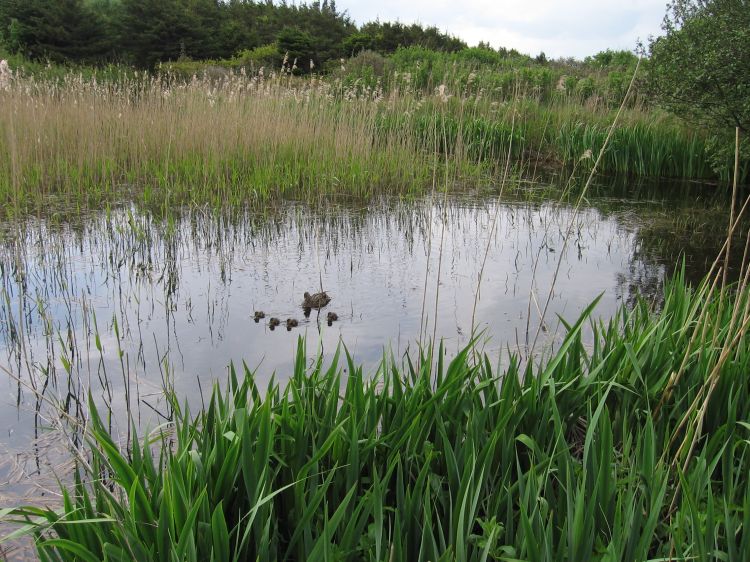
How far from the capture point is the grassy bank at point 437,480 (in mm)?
1747

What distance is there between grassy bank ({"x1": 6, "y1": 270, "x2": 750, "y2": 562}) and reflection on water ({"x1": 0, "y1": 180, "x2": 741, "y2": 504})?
52cm

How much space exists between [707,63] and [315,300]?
697 centimetres

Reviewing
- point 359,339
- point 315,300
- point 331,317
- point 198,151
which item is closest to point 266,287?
point 315,300

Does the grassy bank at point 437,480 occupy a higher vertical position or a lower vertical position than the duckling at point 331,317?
higher

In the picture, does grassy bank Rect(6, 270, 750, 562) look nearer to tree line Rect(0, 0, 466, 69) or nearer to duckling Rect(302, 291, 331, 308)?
duckling Rect(302, 291, 331, 308)

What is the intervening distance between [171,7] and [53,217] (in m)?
24.5

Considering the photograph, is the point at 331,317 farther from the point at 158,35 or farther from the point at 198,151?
the point at 158,35

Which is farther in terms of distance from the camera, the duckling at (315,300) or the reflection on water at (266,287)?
the duckling at (315,300)

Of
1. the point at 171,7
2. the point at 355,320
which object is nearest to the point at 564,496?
the point at 355,320

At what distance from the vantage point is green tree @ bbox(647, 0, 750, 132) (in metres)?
8.46

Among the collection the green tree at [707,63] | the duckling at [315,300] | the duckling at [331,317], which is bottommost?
the duckling at [331,317]

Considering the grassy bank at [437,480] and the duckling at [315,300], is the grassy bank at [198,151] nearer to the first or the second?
the duckling at [315,300]

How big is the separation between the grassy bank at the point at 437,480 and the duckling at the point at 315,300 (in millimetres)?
2079

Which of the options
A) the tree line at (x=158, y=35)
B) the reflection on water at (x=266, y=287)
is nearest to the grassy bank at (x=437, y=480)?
the reflection on water at (x=266, y=287)
